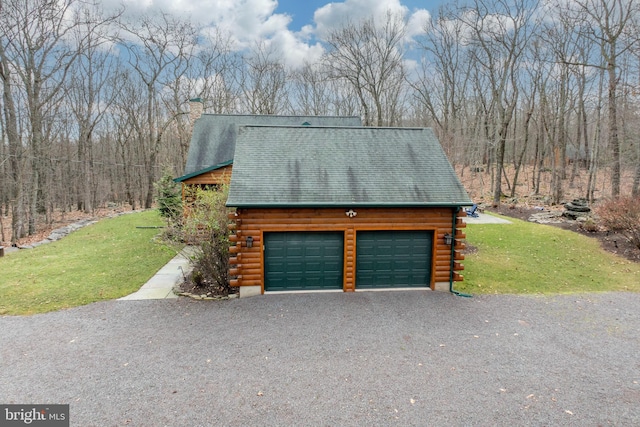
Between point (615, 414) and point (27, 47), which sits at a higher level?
point (27, 47)

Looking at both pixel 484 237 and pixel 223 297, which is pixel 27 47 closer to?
pixel 223 297

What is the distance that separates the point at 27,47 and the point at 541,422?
23.7 m

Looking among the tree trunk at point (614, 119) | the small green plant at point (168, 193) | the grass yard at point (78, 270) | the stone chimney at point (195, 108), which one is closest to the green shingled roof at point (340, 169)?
the grass yard at point (78, 270)

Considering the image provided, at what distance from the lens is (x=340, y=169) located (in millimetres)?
8664

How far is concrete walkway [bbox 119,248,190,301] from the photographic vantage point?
817cm

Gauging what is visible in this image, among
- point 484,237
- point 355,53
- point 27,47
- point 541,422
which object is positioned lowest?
point 541,422

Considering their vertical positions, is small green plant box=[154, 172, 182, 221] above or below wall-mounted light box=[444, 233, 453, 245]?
above

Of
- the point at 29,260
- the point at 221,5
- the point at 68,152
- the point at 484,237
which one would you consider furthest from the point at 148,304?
the point at 68,152

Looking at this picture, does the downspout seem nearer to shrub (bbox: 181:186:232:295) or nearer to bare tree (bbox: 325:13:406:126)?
shrub (bbox: 181:186:232:295)

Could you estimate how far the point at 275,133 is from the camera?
375 inches

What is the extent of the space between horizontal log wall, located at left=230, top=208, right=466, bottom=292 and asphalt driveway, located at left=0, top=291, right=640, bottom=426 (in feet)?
2.66

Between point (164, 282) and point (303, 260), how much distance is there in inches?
167

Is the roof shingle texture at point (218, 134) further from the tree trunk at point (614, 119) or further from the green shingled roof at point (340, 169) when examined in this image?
the tree trunk at point (614, 119)

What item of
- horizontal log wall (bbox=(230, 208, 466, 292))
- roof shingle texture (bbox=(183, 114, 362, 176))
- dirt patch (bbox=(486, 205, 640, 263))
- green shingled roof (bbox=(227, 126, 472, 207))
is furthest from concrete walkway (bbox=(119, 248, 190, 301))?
dirt patch (bbox=(486, 205, 640, 263))
